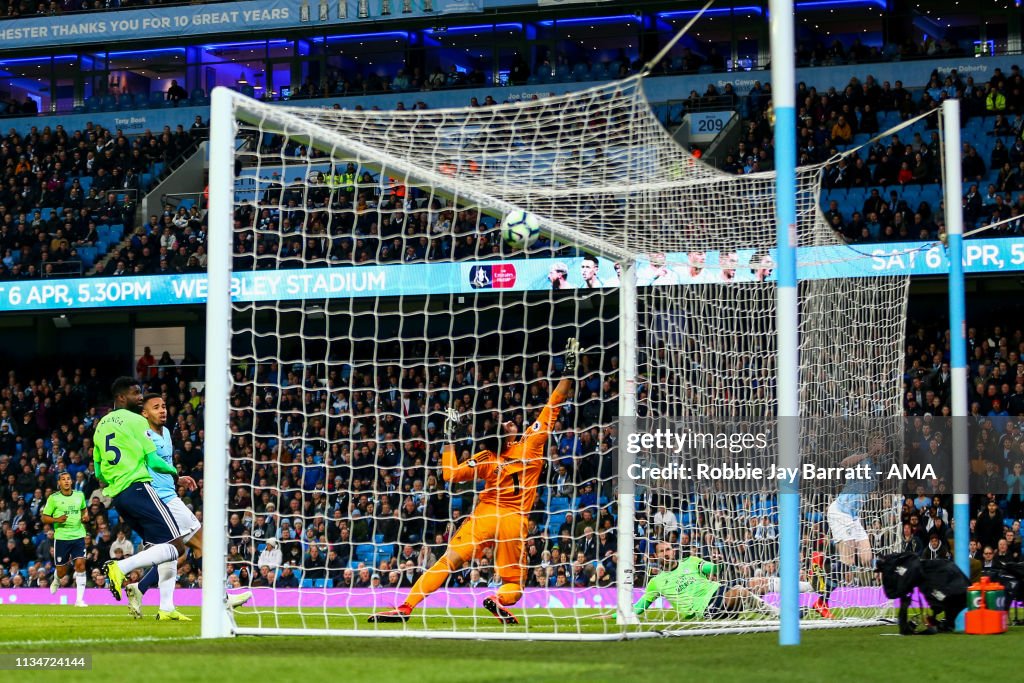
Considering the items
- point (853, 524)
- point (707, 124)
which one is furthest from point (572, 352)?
point (707, 124)

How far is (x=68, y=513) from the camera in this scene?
57.3 feet

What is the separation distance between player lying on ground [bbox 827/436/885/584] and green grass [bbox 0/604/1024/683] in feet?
10.00

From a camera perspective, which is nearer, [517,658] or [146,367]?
[517,658]

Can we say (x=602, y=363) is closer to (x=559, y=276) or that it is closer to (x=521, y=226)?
(x=521, y=226)

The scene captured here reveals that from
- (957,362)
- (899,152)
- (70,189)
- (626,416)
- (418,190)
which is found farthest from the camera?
(70,189)

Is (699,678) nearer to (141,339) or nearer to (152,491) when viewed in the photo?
(152,491)

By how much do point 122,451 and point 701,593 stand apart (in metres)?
4.77

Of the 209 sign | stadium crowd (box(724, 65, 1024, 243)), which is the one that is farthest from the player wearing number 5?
the 209 sign

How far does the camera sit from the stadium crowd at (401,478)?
11.9 meters

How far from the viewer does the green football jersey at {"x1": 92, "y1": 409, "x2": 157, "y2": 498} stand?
10781mm

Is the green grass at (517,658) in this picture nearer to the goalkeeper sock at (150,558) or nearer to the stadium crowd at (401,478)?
the goalkeeper sock at (150,558)

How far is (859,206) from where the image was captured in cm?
2405

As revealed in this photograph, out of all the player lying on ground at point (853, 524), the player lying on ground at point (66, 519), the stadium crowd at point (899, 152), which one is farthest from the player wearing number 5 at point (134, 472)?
the stadium crowd at point (899, 152)

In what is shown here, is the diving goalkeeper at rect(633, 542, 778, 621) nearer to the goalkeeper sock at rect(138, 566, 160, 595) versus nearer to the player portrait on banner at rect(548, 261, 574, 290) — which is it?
the player portrait on banner at rect(548, 261, 574, 290)
